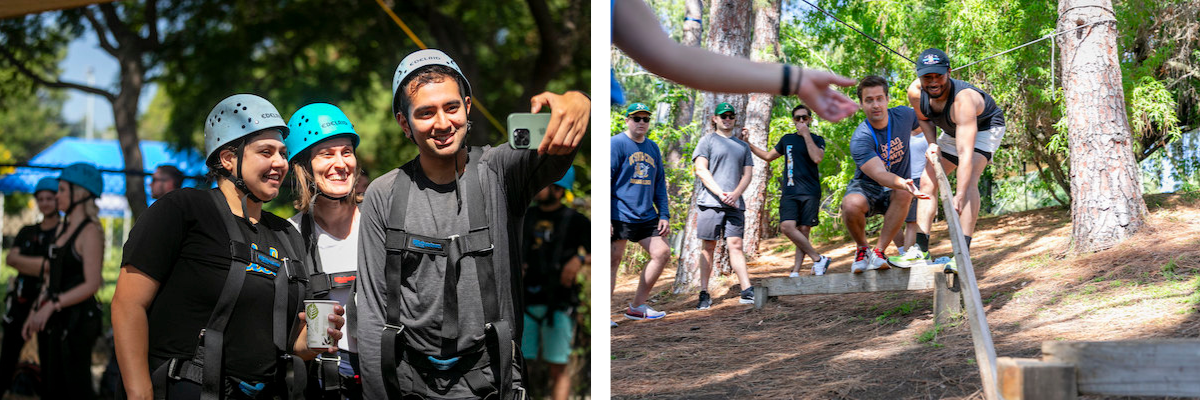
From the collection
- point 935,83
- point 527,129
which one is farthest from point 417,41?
point 935,83

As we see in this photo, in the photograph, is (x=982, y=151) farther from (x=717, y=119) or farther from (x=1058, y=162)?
(x=1058, y=162)

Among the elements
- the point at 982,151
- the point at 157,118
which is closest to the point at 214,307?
the point at 157,118

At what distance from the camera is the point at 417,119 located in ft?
7.48

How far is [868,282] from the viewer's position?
5719mm

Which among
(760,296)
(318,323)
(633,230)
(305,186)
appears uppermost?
(305,186)

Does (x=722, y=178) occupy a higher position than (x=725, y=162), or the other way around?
(x=725, y=162)

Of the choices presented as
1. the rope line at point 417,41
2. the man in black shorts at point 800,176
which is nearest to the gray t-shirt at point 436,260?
the rope line at point 417,41

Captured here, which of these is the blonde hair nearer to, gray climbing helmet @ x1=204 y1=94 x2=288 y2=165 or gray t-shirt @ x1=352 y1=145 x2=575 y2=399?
gray climbing helmet @ x1=204 y1=94 x2=288 y2=165

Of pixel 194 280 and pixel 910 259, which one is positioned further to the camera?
pixel 910 259

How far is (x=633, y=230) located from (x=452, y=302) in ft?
11.8

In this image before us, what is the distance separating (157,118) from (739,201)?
3.95 metres

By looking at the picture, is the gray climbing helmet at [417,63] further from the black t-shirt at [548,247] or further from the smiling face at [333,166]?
the black t-shirt at [548,247]

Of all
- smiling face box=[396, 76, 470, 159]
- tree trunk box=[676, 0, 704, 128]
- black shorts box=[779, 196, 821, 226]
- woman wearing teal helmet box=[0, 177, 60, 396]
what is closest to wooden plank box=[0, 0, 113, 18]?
woman wearing teal helmet box=[0, 177, 60, 396]

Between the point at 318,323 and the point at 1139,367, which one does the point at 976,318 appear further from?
the point at 318,323
